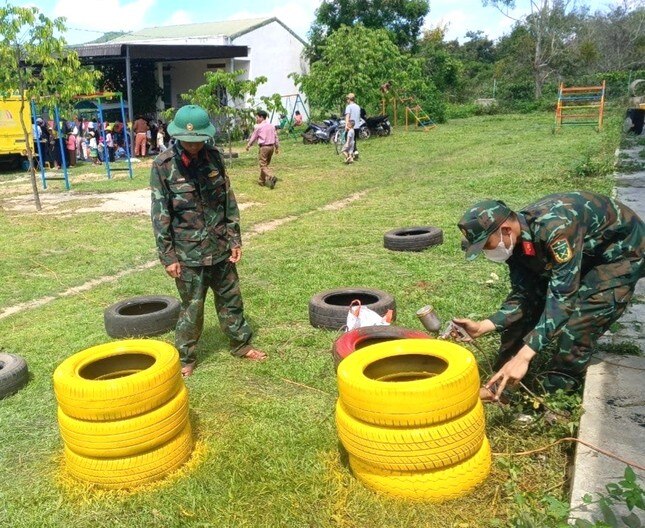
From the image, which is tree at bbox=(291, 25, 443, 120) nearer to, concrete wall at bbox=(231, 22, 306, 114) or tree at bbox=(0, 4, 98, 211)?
concrete wall at bbox=(231, 22, 306, 114)

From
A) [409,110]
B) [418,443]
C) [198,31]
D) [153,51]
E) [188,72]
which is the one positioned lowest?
[418,443]

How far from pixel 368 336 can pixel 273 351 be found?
3.20 feet

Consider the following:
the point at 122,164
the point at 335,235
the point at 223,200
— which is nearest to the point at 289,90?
the point at 122,164

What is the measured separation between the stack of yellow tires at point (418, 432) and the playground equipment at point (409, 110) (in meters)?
26.4

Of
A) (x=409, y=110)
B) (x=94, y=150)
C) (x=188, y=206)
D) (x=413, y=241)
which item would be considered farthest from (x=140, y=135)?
(x=188, y=206)

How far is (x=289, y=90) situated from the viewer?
3597 centimetres

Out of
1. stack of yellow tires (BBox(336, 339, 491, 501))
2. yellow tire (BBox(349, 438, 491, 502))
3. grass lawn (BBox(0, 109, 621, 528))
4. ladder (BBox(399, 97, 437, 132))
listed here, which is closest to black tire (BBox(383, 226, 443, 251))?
grass lawn (BBox(0, 109, 621, 528))

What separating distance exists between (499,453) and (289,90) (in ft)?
113

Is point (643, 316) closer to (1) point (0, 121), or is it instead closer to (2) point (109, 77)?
(1) point (0, 121)

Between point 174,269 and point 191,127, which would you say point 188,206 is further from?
point 191,127

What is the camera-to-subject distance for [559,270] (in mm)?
3354

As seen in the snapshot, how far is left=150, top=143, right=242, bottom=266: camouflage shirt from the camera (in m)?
4.63

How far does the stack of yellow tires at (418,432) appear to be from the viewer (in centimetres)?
297

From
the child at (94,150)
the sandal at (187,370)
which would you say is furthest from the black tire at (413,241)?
the child at (94,150)
